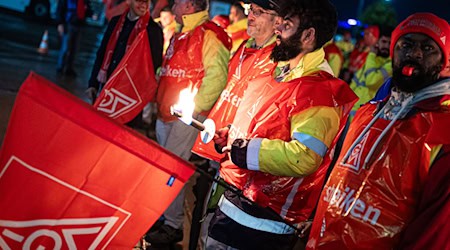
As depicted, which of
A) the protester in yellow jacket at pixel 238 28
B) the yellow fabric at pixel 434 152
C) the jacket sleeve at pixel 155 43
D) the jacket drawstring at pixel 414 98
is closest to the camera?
the yellow fabric at pixel 434 152

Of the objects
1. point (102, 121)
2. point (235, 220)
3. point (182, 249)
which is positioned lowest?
point (182, 249)

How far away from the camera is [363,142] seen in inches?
107

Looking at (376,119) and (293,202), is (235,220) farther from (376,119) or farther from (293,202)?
(376,119)

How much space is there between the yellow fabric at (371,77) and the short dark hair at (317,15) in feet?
15.4

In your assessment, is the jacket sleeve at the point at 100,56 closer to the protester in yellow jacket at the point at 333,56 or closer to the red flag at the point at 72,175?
the red flag at the point at 72,175

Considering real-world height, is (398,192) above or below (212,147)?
above

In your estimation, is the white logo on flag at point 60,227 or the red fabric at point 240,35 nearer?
the white logo on flag at point 60,227

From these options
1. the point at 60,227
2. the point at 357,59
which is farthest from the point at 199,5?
the point at 357,59

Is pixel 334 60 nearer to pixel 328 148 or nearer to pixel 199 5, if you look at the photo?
pixel 199 5

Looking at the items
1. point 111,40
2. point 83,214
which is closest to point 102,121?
point 83,214

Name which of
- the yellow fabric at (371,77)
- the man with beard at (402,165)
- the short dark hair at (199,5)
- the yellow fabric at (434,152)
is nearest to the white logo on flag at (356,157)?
the man with beard at (402,165)

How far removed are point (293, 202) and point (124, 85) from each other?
2.63 m

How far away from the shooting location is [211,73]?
194 inches

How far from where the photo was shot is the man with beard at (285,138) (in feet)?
8.79
